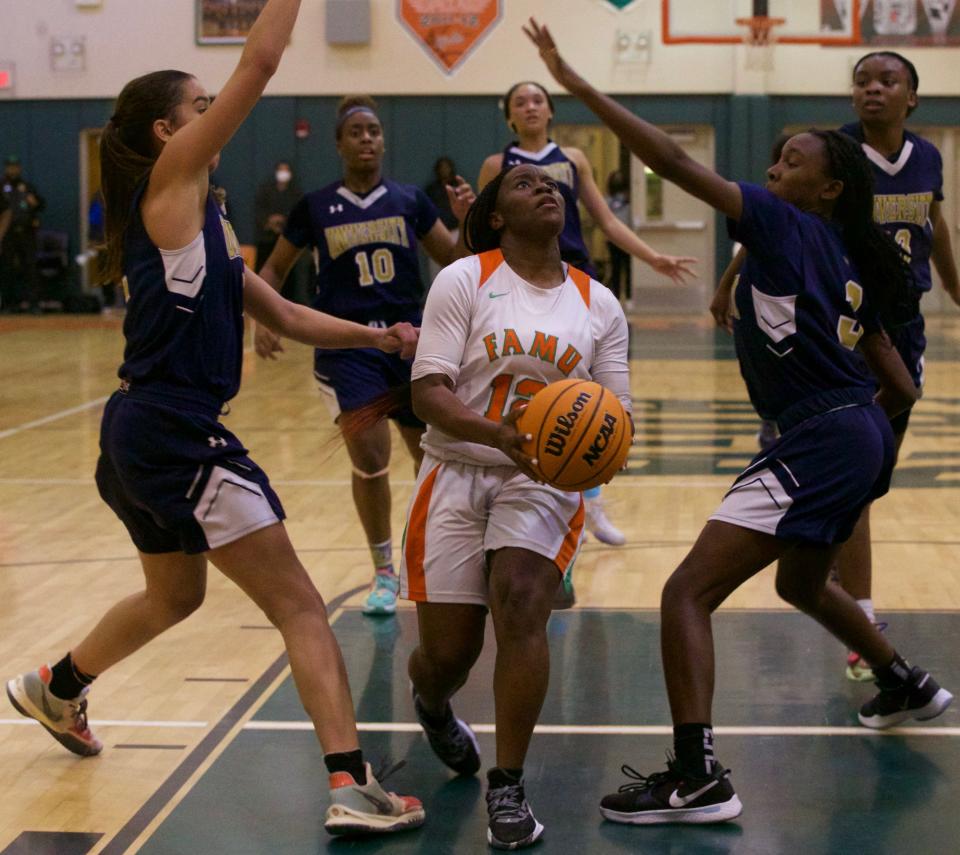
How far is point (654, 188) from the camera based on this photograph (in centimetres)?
2208

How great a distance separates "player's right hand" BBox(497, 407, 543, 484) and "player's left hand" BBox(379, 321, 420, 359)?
0.53m

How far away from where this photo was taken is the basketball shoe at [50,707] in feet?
13.6

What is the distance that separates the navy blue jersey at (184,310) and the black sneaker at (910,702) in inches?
84.5

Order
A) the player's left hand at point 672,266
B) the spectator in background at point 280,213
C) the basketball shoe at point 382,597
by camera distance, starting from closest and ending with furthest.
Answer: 1. the basketball shoe at point 382,597
2. the player's left hand at point 672,266
3. the spectator in background at point 280,213

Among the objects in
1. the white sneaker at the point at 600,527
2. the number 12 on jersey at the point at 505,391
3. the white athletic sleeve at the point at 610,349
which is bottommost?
the white sneaker at the point at 600,527

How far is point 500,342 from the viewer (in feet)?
12.4

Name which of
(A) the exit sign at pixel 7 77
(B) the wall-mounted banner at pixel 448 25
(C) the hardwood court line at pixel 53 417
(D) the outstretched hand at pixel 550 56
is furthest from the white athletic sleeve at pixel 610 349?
(A) the exit sign at pixel 7 77

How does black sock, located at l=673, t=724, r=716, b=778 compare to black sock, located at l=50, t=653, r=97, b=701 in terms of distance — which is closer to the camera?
black sock, located at l=673, t=724, r=716, b=778

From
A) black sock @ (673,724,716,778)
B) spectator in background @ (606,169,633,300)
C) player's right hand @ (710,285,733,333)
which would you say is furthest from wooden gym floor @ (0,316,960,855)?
spectator in background @ (606,169,633,300)

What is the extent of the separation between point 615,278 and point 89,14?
849 centimetres

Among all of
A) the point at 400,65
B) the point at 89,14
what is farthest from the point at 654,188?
the point at 89,14

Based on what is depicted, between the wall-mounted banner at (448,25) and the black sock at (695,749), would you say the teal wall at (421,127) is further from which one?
the black sock at (695,749)

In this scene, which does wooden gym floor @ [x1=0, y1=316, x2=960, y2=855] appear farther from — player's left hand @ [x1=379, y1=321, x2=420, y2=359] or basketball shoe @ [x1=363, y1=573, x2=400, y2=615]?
player's left hand @ [x1=379, y1=321, x2=420, y2=359]

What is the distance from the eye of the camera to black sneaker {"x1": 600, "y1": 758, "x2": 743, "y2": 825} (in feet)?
12.2
